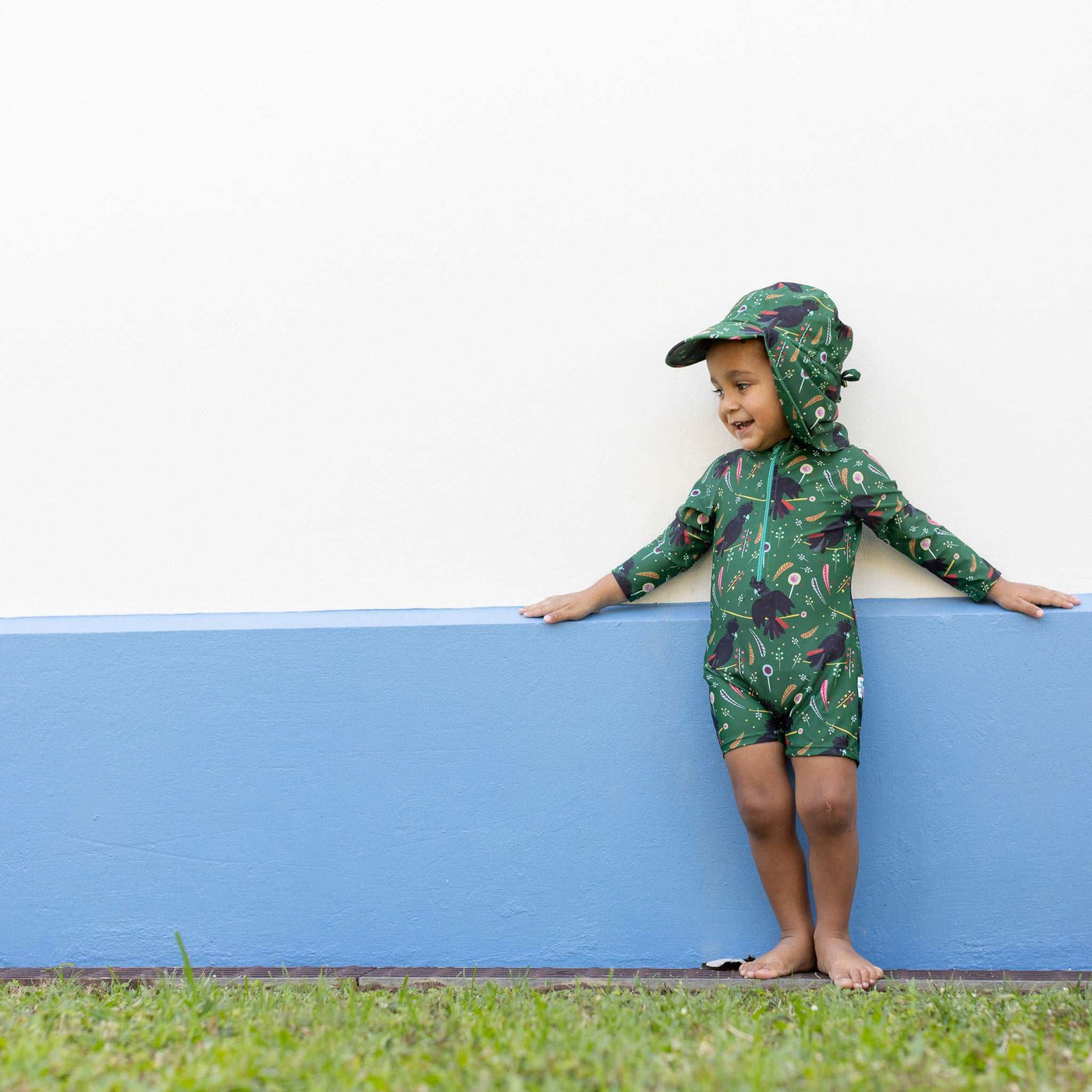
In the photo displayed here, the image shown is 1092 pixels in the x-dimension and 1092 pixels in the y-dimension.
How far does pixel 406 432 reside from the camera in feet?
10.5

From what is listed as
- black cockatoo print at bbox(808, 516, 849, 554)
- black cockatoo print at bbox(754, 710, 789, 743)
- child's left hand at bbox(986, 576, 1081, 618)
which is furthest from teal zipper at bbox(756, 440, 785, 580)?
child's left hand at bbox(986, 576, 1081, 618)

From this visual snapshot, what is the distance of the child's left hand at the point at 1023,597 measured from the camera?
9.50ft

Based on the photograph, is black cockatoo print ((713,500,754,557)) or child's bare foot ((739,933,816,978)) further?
black cockatoo print ((713,500,754,557))

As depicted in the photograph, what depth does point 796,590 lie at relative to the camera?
9.30 ft

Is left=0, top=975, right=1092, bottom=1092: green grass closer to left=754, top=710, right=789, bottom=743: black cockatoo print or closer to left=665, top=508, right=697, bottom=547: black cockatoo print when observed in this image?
left=754, top=710, right=789, bottom=743: black cockatoo print

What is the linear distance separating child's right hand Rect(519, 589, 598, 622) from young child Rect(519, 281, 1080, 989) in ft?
1.10

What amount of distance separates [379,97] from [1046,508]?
7.00 feet

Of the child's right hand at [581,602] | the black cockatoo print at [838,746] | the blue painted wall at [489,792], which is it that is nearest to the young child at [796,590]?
the black cockatoo print at [838,746]

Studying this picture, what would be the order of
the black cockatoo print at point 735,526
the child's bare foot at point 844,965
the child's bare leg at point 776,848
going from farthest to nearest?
the black cockatoo print at point 735,526 < the child's bare leg at point 776,848 < the child's bare foot at point 844,965

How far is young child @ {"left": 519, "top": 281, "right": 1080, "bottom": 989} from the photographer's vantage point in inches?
110

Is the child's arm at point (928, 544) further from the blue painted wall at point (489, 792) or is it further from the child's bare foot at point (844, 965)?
the child's bare foot at point (844, 965)

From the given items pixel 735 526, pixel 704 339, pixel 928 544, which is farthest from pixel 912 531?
pixel 704 339

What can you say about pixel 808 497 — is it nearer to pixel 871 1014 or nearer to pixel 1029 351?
pixel 1029 351

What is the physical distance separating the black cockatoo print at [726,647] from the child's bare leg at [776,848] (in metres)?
0.22
